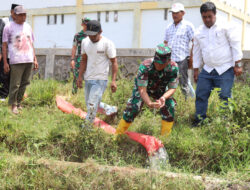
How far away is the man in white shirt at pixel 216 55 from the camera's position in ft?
16.6

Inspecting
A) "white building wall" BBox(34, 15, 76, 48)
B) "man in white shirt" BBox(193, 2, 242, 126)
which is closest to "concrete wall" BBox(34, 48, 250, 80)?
"man in white shirt" BBox(193, 2, 242, 126)

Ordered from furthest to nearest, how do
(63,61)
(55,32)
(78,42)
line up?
1. (55,32)
2. (63,61)
3. (78,42)

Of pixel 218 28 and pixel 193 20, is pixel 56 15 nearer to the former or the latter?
pixel 193 20

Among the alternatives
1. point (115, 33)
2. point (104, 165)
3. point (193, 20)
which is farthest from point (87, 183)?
point (115, 33)

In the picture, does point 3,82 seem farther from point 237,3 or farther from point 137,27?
point 237,3

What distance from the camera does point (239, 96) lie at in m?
5.18

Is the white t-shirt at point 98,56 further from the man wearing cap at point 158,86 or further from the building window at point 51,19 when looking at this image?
the building window at point 51,19

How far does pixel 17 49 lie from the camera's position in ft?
20.0

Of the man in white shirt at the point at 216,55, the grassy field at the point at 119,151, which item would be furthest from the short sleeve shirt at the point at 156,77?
the man in white shirt at the point at 216,55

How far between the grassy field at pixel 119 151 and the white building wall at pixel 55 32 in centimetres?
1501

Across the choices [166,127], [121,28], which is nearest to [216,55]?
[166,127]

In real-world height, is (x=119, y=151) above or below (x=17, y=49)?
below

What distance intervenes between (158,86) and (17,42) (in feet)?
9.36

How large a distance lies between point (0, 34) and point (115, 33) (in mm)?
12542
